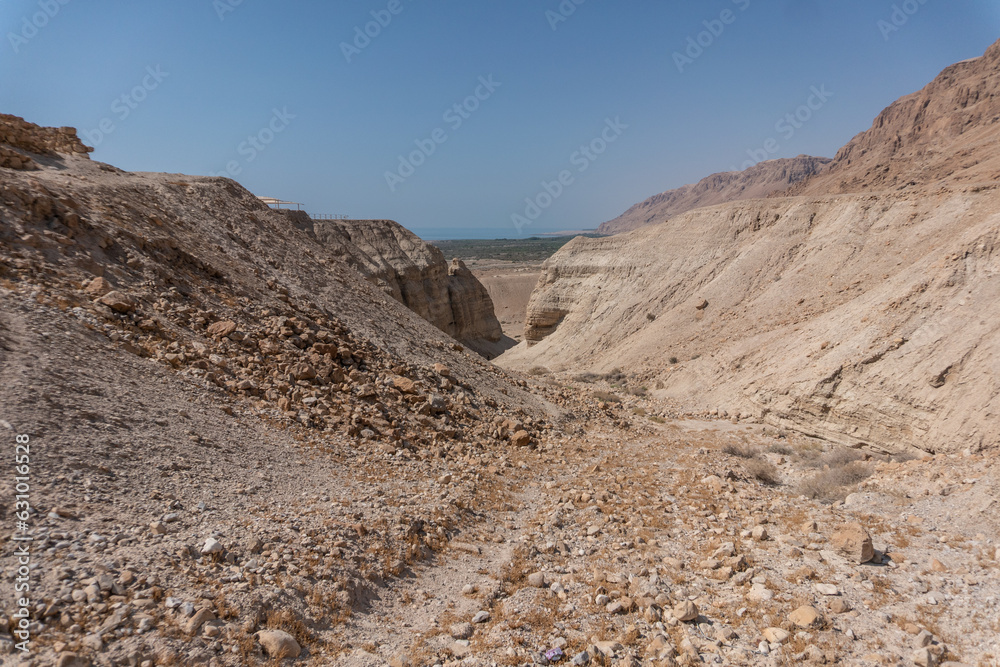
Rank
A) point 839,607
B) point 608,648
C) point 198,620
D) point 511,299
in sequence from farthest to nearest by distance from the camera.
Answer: point 511,299 → point 839,607 → point 608,648 → point 198,620

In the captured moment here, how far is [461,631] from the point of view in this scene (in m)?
Result: 4.96

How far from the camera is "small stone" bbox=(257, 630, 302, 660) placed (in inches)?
166

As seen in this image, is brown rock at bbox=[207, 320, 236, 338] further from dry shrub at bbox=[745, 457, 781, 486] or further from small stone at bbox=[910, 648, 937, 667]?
small stone at bbox=[910, 648, 937, 667]

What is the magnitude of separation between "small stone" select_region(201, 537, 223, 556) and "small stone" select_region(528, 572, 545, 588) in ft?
10.8

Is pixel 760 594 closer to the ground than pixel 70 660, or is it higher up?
closer to the ground

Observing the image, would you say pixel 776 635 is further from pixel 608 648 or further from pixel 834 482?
pixel 834 482

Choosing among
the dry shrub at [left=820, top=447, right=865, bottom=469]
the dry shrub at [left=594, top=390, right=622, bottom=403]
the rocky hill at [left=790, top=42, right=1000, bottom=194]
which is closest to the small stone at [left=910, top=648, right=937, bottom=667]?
the dry shrub at [left=820, top=447, right=865, bottom=469]

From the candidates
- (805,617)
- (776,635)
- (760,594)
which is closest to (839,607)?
(805,617)

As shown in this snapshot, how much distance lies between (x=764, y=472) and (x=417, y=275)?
87.2ft

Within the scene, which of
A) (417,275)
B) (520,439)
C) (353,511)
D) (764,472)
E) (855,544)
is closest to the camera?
(855,544)

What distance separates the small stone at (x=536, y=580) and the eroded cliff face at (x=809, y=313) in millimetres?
8078

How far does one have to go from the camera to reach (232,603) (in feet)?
14.8

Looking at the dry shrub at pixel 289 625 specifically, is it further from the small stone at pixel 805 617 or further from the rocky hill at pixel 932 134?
the rocky hill at pixel 932 134

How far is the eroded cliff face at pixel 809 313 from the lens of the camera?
1028 centimetres
